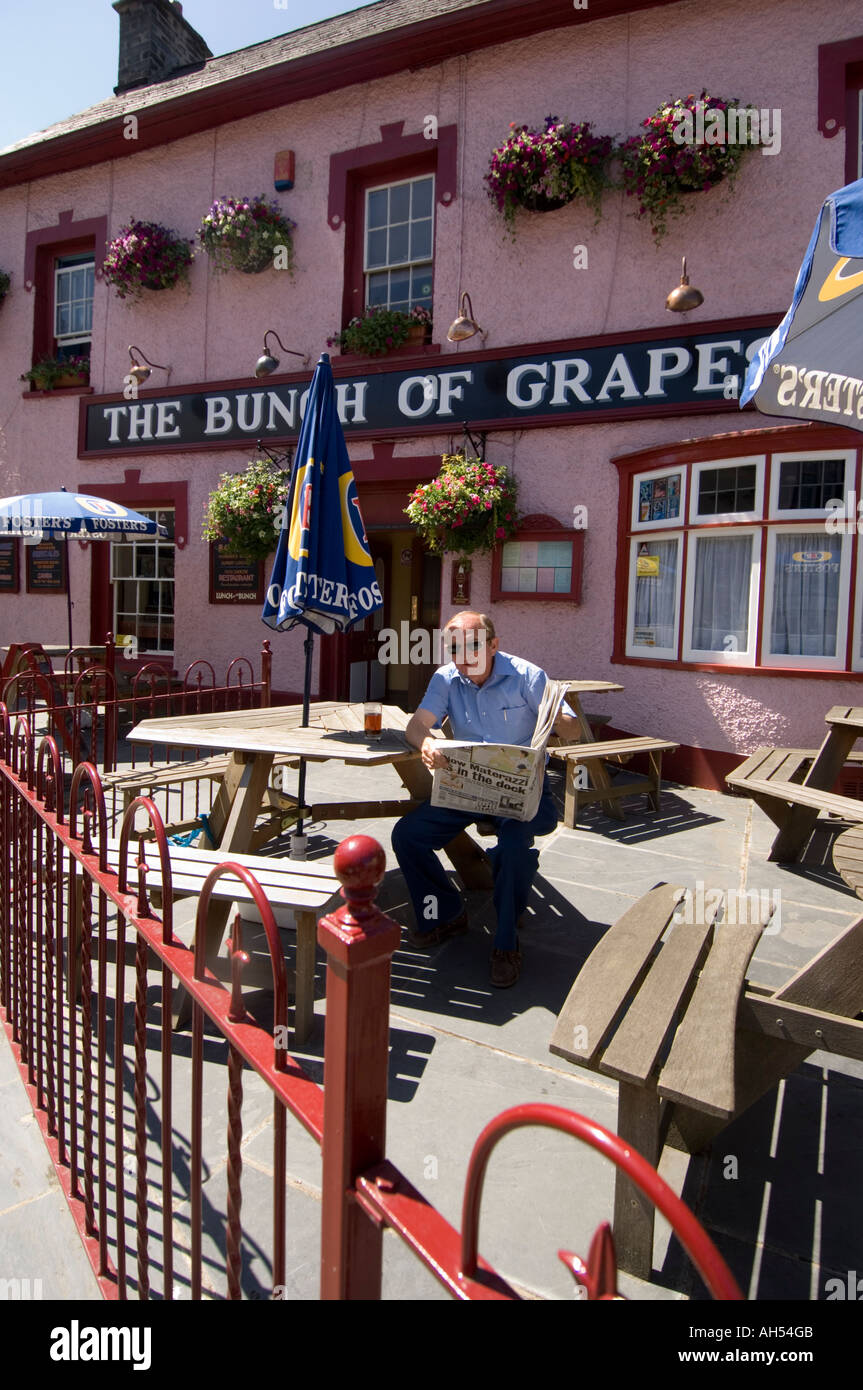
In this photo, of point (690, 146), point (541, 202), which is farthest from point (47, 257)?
point (690, 146)

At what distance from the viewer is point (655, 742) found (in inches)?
241

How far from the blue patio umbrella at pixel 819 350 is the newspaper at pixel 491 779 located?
72.6 inches

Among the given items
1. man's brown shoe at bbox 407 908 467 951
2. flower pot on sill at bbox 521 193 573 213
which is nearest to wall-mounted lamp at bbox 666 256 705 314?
flower pot on sill at bbox 521 193 573 213

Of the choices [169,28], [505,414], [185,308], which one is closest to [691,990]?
[505,414]

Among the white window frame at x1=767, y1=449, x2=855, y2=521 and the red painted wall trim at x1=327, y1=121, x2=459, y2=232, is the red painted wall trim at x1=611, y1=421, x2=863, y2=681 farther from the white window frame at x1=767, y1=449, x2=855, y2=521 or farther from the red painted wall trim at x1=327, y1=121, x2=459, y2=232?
the red painted wall trim at x1=327, y1=121, x2=459, y2=232

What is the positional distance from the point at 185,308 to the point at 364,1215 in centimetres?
1107

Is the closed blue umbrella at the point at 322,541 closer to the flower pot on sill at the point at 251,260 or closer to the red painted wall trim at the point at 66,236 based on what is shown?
the flower pot on sill at the point at 251,260

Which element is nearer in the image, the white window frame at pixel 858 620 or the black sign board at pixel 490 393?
the white window frame at pixel 858 620

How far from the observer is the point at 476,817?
3623 mm

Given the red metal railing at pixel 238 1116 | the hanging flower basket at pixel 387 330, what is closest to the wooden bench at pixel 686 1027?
the red metal railing at pixel 238 1116

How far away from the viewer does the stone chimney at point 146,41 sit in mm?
11828

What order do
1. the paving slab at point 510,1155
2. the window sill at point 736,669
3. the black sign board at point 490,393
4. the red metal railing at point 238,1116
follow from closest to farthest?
the red metal railing at point 238,1116, the paving slab at point 510,1155, the window sill at point 736,669, the black sign board at point 490,393

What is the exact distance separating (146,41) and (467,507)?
10.1 meters
